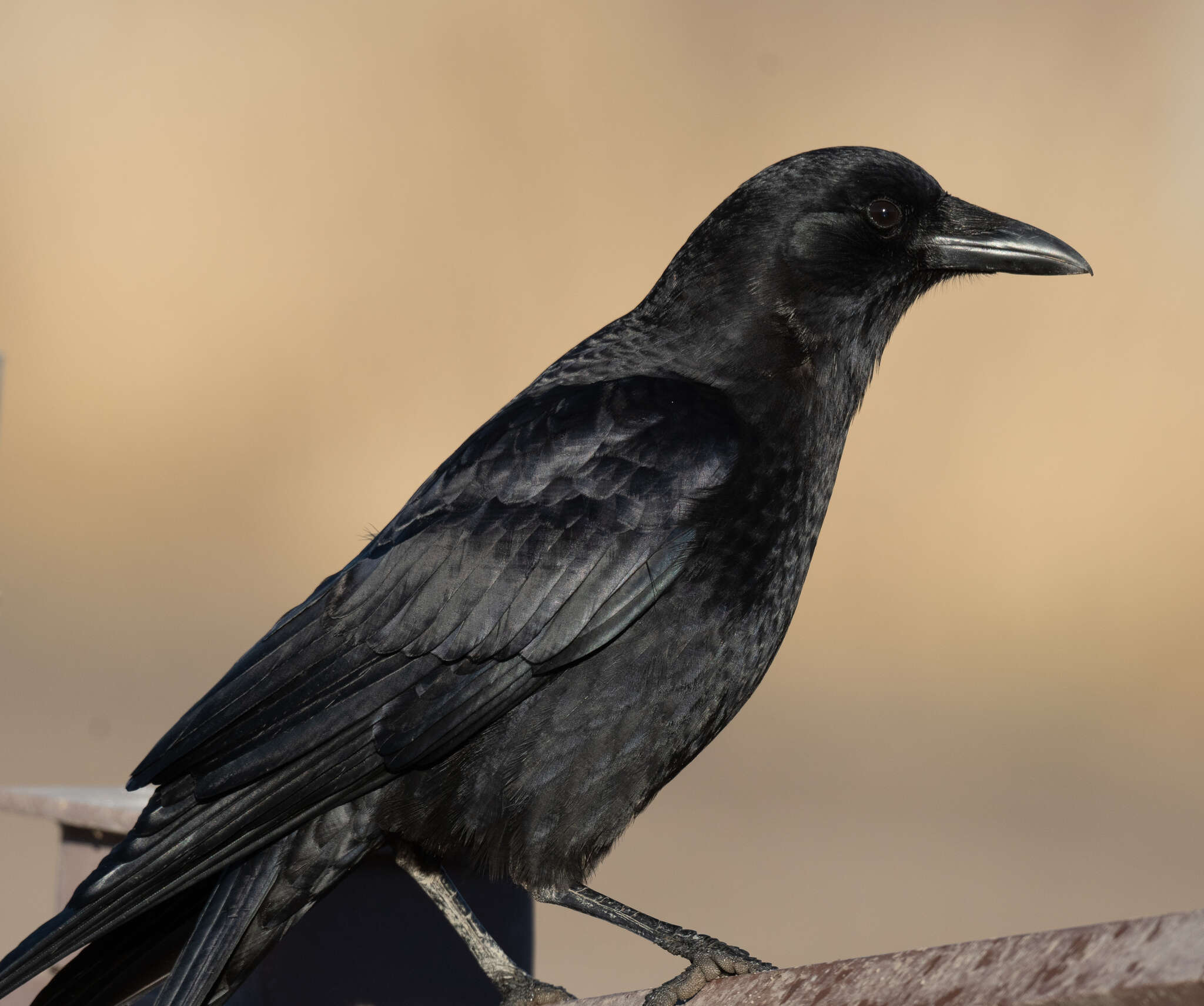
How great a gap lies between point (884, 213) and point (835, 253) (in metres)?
0.16

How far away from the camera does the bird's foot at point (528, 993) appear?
10.5 feet

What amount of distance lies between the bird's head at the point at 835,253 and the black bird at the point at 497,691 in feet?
0.87

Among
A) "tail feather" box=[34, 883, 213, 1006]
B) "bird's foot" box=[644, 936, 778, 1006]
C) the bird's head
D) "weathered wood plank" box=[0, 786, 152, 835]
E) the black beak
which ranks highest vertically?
the black beak

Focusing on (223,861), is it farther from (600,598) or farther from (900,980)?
(900,980)

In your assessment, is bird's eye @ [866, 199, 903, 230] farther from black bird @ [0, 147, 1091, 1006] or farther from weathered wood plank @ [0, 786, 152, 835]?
weathered wood plank @ [0, 786, 152, 835]

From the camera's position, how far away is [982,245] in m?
3.91

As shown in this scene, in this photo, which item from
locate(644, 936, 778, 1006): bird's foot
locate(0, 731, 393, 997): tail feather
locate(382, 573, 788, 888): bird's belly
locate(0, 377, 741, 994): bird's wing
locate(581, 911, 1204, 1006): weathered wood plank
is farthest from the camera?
locate(382, 573, 788, 888): bird's belly

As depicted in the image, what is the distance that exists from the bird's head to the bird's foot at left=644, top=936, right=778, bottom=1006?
1.37 m

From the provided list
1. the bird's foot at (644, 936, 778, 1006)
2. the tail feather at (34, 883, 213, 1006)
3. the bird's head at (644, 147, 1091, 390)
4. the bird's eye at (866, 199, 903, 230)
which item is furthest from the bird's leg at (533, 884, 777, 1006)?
the bird's eye at (866, 199, 903, 230)

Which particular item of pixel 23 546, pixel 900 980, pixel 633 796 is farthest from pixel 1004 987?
pixel 23 546

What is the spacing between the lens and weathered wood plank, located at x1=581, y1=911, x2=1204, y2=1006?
1542 mm

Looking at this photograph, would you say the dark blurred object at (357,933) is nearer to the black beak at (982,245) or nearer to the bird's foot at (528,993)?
the bird's foot at (528,993)

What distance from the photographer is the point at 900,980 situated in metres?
1.95

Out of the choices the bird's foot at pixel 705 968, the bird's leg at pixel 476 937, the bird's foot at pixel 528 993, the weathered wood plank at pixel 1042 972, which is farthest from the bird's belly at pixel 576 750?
the weathered wood plank at pixel 1042 972
